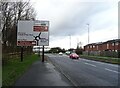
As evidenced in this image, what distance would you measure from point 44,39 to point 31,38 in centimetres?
206

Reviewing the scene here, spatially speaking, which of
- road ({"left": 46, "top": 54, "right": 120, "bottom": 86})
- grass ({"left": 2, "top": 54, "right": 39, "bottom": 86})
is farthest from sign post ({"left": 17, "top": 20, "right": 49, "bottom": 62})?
road ({"left": 46, "top": 54, "right": 120, "bottom": 86})

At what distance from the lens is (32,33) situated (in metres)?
44.2

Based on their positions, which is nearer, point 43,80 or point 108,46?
point 43,80

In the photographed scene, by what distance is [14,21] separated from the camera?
4644 centimetres

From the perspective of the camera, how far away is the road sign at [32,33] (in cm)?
4391

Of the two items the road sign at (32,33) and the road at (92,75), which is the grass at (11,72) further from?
the road sign at (32,33)

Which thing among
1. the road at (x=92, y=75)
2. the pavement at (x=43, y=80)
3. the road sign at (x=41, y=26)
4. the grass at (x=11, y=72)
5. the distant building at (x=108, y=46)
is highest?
the road sign at (x=41, y=26)

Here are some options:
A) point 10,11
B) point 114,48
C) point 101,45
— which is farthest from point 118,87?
point 101,45

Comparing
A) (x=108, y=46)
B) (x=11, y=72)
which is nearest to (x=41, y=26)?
(x=11, y=72)

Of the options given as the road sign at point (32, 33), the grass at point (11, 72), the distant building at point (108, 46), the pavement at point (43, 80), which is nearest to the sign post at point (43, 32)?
the road sign at point (32, 33)

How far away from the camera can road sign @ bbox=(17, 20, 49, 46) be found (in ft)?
144

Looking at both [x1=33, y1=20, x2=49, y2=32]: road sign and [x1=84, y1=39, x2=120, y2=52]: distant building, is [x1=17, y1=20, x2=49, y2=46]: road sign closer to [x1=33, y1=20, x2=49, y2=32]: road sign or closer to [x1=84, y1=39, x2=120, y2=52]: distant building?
[x1=33, y1=20, x2=49, y2=32]: road sign

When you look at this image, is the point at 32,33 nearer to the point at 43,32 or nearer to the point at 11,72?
the point at 43,32

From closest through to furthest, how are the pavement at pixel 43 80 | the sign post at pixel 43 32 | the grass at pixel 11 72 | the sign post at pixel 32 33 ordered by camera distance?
the pavement at pixel 43 80
the grass at pixel 11 72
the sign post at pixel 32 33
the sign post at pixel 43 32
